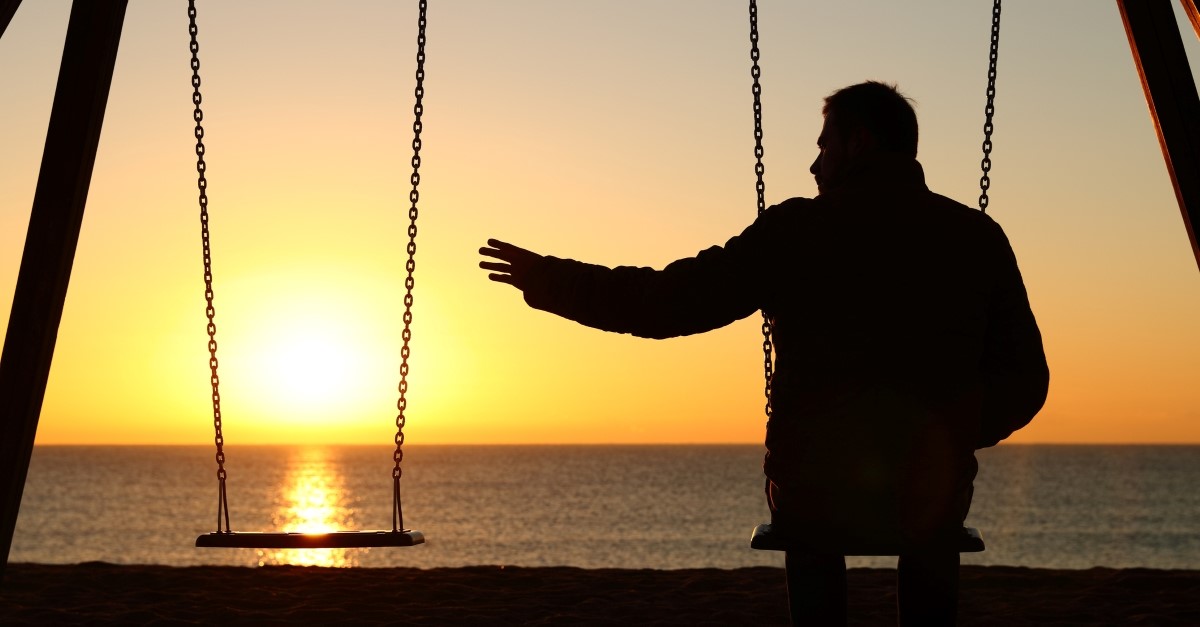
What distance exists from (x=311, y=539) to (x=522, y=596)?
391 cm

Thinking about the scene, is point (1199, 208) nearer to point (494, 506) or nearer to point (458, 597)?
point (458, 597)

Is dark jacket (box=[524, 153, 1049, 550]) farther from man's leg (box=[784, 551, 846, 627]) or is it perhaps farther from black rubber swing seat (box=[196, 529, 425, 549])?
black rubber swing seat (box=[196, 529, 425, 549])

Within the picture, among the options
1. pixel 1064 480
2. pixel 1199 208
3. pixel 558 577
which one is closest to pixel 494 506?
pixel 1064 480

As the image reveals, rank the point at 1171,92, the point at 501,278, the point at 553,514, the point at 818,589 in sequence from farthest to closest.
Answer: the point at 553,514 → the point at 1171,92 → the point at 501,278 → the point at 818,589

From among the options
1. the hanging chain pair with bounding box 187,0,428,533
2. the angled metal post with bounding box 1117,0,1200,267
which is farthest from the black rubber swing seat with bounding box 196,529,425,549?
the angled metal post with bounding box 1117,0,1200,267

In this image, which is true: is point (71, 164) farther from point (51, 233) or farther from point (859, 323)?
point (859, 323)

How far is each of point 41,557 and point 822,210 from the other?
54.2m

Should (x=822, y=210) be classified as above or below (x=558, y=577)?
above

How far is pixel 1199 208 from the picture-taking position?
5.10 m

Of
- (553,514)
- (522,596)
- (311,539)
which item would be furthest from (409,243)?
(553,514)

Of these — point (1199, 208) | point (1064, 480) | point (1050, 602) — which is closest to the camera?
point (1199, 208)

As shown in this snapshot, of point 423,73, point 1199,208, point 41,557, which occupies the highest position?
point 423,73

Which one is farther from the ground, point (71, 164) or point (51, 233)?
point (71, 164)

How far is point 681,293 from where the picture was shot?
3.10 metres
